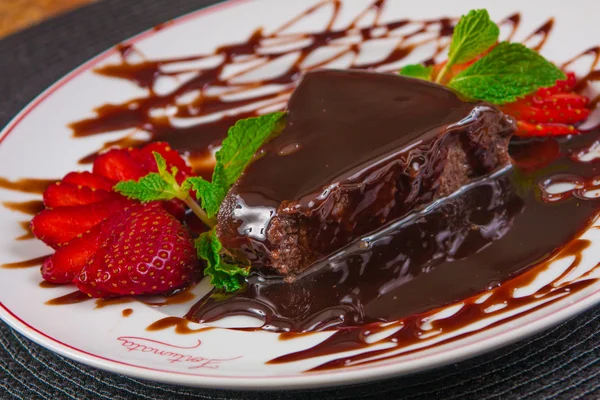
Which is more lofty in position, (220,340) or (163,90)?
(163,90)

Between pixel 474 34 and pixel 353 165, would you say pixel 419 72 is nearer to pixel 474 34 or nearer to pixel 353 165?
pixel 474 34

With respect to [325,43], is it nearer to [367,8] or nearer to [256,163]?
[367,8]

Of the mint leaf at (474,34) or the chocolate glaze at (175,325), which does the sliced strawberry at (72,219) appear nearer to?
the chocolate glaze at (175,325)

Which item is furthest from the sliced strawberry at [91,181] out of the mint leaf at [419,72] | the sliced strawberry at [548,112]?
the sliced strawberry at [548,112]

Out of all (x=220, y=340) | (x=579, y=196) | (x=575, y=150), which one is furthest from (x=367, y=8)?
(x=220, y=340)

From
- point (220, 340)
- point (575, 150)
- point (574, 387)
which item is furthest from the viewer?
point (575, 150)

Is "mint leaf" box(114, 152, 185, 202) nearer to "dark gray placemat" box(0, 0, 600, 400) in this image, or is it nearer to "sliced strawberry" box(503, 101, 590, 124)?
"dark gray placemat" box(0, 0, 600, 400)

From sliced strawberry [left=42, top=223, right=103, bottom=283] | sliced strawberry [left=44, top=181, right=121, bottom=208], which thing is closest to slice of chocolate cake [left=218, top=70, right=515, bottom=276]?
sliced strawberry [left=42, top=223, right=103, bottom=283]

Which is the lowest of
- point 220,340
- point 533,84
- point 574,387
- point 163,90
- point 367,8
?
point 574,387
